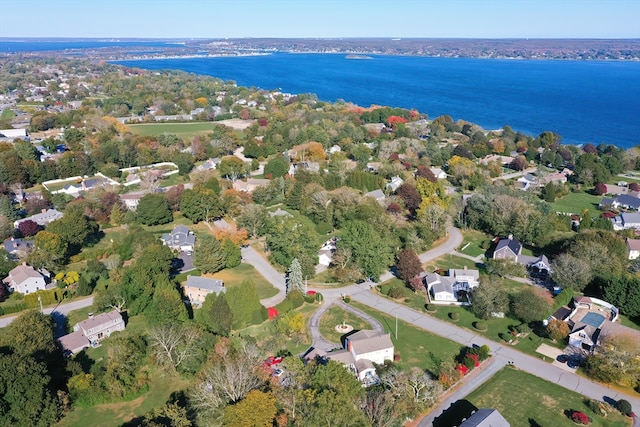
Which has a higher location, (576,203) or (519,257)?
(519,257)

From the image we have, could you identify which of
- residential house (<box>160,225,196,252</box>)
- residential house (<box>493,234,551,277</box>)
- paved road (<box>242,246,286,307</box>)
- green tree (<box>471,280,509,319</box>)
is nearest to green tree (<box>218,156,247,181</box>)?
residential house (<box>160,225,196,252</box>)

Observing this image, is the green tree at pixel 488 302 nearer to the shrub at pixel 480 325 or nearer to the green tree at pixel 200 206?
the shrub at pixel 480 325

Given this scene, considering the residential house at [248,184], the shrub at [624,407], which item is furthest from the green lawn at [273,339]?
the residential house at [248,184]

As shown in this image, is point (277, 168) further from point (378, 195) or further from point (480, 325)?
point (480, 325)

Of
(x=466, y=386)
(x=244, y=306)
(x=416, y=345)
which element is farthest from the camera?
(x=244, y=306)

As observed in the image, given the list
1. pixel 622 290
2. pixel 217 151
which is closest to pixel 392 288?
pixel 622 290

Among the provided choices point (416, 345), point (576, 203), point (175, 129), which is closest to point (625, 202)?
point (576, 203)

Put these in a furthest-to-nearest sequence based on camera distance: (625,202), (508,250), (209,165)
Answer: (209,165)
(625,202)
(508,250)

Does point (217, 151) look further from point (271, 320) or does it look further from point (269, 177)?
point (271, 320)
